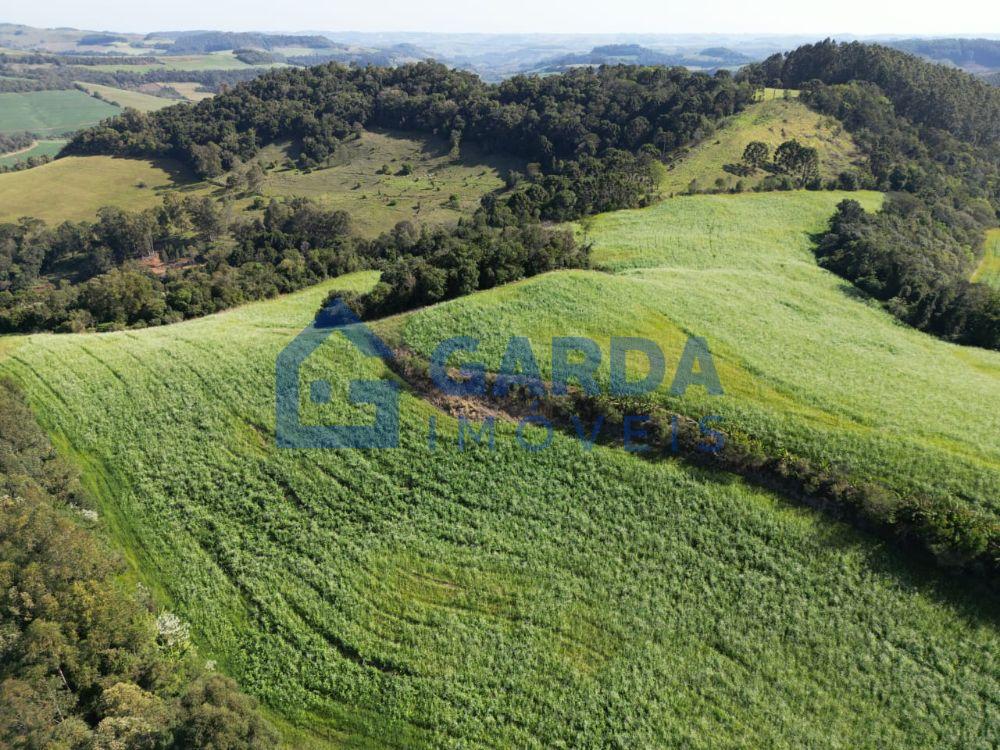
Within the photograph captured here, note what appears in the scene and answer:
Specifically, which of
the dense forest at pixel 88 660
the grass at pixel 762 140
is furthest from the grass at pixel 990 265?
the dense forest at pixel 88 660

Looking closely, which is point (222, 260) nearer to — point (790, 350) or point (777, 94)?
point (790, 350)

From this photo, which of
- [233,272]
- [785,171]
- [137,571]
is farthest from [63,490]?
[785,171]

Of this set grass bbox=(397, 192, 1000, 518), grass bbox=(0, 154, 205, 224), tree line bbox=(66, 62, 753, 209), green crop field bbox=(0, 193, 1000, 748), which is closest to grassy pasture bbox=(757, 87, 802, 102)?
tree line bbox=(66, 62, 753, 209)

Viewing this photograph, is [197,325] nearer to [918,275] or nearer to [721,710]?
[721,710]

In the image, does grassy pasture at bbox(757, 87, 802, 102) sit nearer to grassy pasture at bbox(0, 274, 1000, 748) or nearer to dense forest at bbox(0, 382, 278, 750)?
grassy pasture at bbox(0, 274, 1000, 748)

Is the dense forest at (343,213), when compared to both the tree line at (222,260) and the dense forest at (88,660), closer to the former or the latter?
the tree line at (222,260)
